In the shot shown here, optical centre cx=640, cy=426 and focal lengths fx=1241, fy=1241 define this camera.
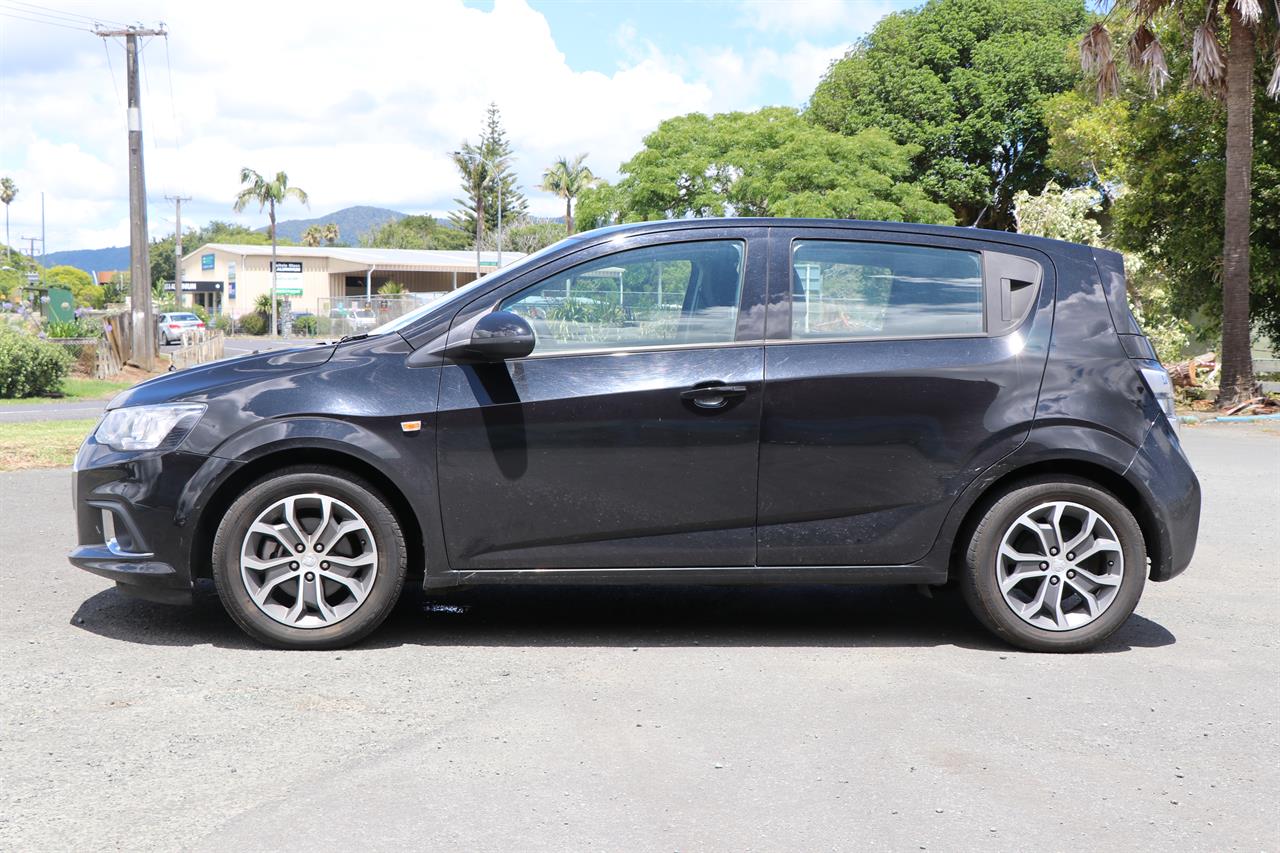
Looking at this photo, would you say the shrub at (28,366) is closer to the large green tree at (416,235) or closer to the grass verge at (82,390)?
the grass verge at (82,390)

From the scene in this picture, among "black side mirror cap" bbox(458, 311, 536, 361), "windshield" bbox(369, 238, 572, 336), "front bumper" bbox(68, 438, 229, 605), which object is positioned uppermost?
"windshield" bbox(369, 238, 572, 336)

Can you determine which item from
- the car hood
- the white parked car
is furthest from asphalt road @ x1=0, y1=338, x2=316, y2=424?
the white parked car

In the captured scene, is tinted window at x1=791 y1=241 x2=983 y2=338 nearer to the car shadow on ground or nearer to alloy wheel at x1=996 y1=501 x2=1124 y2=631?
alloy wheel at x1=996 y1=501 x2=1124 y2=631

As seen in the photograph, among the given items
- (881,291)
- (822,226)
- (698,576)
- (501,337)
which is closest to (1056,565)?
(881,291)

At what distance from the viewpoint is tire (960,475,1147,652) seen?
5246 millimetres

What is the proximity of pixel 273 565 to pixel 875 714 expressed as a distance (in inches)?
97.4

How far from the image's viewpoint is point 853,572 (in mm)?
5285

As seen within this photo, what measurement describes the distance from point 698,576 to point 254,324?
68378 mm

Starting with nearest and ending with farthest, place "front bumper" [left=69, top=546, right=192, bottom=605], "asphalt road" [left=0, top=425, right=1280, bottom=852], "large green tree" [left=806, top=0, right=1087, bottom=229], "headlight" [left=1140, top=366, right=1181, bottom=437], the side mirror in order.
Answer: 1. "asphalt road" [left=0, top=425, right=1280, bottom=852]
2. the side mirror
3. "front bumper" [left=69, top=546, right=192, bottom=605]
4. "headlight" [left=1140, top=366, right=1181, bottom=437]
5. "large green tree" [left=806, top=0, right=1087, bottom=229]

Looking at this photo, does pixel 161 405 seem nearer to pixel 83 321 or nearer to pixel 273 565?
pixel 273 565

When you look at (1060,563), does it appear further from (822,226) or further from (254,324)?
(254,324)

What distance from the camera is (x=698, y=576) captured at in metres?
5.22

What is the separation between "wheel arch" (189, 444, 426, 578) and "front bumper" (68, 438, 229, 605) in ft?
0.22

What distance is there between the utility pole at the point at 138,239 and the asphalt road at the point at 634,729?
88.0 feet
